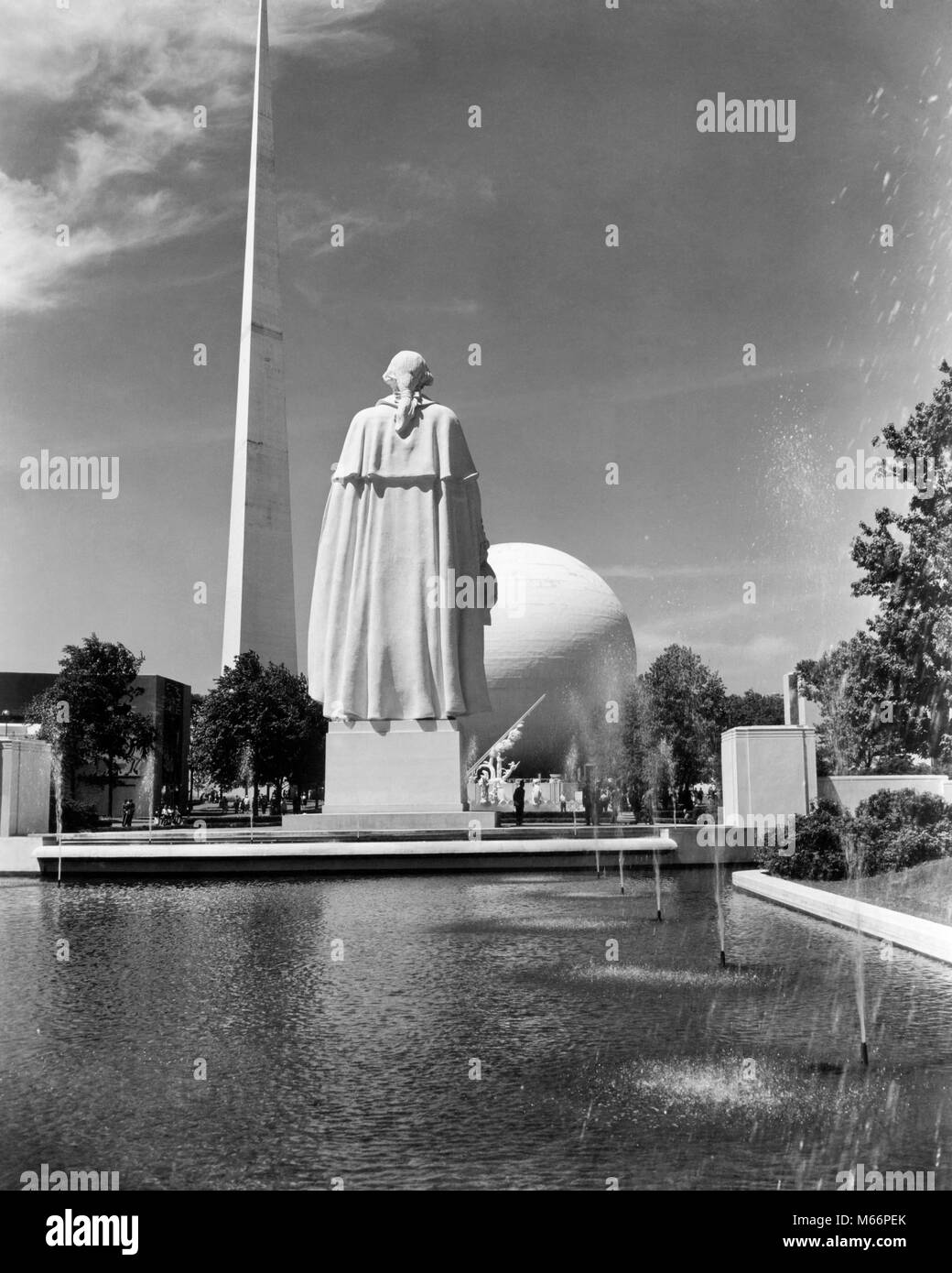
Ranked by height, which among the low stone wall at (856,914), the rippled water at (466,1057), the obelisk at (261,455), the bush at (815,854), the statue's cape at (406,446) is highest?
the obelisk at (261,455)

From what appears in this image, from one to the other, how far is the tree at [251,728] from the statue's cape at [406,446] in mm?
22674

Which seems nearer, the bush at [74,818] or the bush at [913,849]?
the bush at [913,849]

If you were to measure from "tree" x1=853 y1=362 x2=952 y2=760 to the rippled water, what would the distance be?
44.1 ft

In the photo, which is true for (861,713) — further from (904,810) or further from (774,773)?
(904,810)

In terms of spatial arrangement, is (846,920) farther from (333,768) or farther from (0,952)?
(333,768)

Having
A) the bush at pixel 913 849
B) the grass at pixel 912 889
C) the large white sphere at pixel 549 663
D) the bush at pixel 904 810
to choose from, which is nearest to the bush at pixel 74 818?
the bush at pixel 904 810

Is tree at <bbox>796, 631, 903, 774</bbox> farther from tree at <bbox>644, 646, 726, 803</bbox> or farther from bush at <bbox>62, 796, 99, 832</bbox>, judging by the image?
bush at <bbox>62, 796, 99, 832</bbox>

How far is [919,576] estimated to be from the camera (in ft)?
77.7

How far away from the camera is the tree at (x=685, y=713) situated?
4584 centimetres

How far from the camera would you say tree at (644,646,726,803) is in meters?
45.8

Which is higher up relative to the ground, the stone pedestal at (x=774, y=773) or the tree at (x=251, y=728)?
the tree at (x=251, y=728)

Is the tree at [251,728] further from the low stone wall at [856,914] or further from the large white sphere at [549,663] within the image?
the low stone wall at [856,914]
